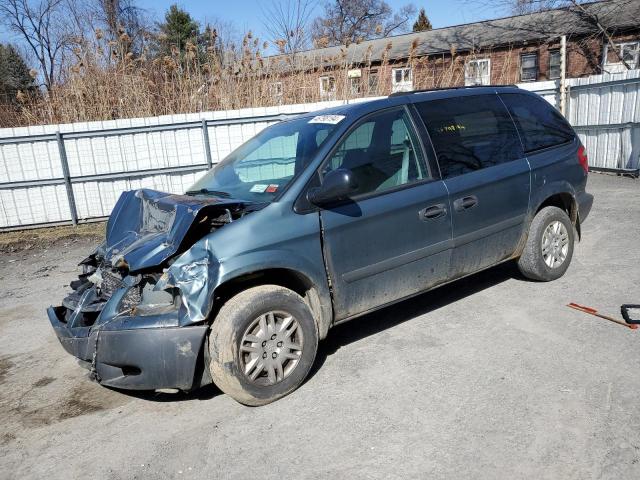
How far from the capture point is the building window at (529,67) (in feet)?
84.9

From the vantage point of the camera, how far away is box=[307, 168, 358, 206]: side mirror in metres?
3.24

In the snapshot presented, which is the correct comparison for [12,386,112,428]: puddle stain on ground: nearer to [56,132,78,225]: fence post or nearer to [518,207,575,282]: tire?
[518,207,575,282]: tire

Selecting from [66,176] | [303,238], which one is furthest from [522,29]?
[303,238]

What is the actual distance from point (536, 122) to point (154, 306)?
375cm

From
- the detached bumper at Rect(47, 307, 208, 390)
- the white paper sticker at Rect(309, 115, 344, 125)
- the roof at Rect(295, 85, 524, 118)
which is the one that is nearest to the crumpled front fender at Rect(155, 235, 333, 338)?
the detached bumper at Rect(47, 307, 208, 390)

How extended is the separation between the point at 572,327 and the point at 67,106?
10.3 m

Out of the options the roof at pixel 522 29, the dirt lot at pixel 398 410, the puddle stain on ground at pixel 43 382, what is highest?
the roof at pixel 522 29

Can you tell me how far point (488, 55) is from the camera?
13.8 metres

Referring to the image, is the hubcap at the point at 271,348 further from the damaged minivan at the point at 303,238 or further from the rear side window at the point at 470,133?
the rear side window at the point at 470,133

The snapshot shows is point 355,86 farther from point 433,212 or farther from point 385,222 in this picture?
point 385,222

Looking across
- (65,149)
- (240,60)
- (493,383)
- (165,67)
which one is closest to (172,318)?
(493,383)

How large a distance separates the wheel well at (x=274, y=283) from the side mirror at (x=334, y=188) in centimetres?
50

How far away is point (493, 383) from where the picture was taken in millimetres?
3225

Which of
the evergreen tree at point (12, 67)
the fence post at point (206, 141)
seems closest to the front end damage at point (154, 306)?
the fence post at point (206, 141)
